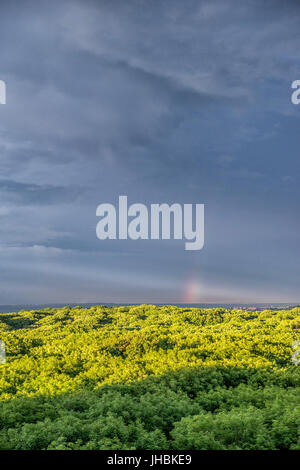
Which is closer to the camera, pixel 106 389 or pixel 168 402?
pixel 168 402

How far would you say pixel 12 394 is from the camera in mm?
11656

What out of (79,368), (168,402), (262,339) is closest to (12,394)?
(79,368)

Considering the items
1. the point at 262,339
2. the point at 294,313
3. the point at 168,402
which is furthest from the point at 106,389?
the point at 294,313

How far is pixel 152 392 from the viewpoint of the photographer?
35.1ft

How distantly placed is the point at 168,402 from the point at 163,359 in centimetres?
449

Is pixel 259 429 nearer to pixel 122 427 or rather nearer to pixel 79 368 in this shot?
pixel 122 427

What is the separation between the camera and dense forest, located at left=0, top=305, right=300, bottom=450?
7.48 meters

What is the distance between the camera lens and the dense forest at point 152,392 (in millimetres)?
7477

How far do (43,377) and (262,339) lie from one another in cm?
1008

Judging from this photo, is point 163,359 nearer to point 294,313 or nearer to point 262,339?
point 262,339
